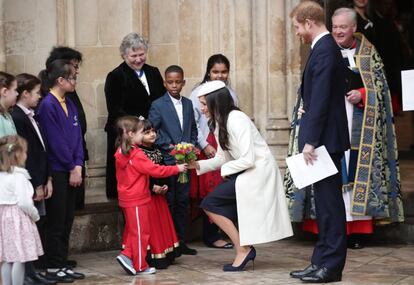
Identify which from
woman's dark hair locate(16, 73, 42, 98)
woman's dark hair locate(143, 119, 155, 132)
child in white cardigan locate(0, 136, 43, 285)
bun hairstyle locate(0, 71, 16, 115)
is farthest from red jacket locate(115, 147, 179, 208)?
child in white cardigan locate(0, 136, 43, 285)

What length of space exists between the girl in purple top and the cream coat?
1157 mm

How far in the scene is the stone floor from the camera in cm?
874

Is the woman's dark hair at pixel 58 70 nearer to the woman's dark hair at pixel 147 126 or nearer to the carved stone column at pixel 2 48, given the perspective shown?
the woman's dark hair at pixel 147 126

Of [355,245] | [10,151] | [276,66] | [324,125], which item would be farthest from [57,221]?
[276,66]

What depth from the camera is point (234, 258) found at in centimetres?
974

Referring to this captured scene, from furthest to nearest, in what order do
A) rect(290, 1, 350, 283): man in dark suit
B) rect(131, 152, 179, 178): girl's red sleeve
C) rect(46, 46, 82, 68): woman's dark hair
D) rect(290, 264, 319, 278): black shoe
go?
rect(46, 46, 82, 68): woman's dark hair < rect(131, 152, 179, 178): girl's red sleeve < rect(290, 264, 319, 278): black shoe < rect(290, 1, 350, 283): man in dark suit

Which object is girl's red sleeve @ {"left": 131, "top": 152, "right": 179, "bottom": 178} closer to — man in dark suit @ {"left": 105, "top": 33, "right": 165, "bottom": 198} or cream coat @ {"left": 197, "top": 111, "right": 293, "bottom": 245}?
cream coat @ {"left": 197, "top": 111, "right": 293, "bottom": 245}

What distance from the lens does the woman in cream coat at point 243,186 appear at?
8898 millimetres

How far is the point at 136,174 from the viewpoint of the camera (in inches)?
358

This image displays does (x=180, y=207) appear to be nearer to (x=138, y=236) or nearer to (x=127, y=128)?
(x=138, y=236)

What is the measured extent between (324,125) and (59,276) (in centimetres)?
225

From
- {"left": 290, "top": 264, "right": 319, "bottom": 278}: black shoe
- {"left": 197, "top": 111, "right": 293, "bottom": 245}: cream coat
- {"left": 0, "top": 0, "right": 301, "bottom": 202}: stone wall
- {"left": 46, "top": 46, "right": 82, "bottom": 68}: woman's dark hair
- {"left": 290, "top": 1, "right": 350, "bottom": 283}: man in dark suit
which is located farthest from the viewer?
{"left": 0, "top": 0, "right": 301, "bottom": 202}: stone wall

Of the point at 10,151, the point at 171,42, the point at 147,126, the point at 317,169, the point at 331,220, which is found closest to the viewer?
the point at 10,151

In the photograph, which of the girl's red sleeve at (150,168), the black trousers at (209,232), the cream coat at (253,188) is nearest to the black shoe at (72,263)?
the girl's red sleeve at (150,168)
